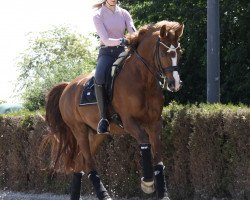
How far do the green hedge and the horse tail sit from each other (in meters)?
0.98

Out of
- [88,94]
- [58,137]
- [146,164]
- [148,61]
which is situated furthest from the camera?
[58,137]

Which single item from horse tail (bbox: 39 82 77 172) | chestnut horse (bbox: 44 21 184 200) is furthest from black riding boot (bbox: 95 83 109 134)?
horse tail (bbox: 39 82 77 172)

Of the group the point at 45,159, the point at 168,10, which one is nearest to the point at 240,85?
the point at 168,10

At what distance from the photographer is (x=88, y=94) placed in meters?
10.6

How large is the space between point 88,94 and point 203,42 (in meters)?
9.20

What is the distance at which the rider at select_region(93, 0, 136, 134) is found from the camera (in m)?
9.95

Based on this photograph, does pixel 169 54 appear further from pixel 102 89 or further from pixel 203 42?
pixel 203 42

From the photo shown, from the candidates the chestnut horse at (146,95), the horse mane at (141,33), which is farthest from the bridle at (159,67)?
the horse mane at (141,33)

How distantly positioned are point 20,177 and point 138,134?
6.54 meters

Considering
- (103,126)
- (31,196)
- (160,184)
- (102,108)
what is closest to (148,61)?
(102,108)

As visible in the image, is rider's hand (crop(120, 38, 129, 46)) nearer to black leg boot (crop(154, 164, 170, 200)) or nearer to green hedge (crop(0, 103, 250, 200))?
black leg boot (crop(154, 164, 170, 200))

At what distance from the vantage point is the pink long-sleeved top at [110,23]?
398 inches

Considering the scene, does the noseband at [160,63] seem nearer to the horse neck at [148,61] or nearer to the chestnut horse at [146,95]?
the chestnut horse at [146,95]

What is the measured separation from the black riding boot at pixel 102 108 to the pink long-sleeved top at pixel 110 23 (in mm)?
702
